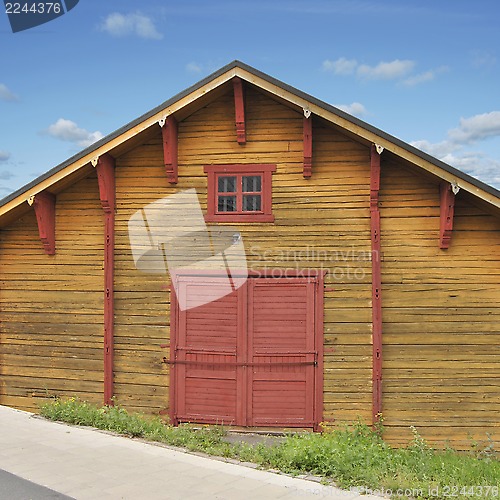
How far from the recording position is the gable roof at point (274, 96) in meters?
9.40

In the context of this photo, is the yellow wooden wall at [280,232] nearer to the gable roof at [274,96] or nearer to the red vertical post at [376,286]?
the red vertical post at [376,286]

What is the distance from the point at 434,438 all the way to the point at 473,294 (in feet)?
8.41

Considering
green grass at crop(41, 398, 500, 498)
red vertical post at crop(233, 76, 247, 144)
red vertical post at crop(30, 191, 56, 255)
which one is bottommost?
green grass at crop(41, 398, 500, 498)

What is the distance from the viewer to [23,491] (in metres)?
6.89

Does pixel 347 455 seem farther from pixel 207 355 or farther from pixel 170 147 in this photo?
pixel 170 147

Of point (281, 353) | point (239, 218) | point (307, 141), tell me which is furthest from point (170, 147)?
point (281, 353)

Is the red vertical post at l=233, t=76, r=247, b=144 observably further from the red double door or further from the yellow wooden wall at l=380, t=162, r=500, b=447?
the yellow wooden wall at l=380, t=162, r=500, b=447

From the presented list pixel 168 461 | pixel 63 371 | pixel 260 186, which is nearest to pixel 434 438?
pixel 168 461

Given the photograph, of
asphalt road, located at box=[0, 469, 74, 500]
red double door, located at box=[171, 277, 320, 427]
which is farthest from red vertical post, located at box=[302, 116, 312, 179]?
asphalt road, located at box=[0, 469, 74, 500]

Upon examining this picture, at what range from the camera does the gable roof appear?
940 cm

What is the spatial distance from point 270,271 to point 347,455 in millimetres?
3573

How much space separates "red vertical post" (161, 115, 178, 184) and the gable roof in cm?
26

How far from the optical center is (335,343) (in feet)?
33.5

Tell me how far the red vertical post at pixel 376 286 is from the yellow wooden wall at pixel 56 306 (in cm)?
502
